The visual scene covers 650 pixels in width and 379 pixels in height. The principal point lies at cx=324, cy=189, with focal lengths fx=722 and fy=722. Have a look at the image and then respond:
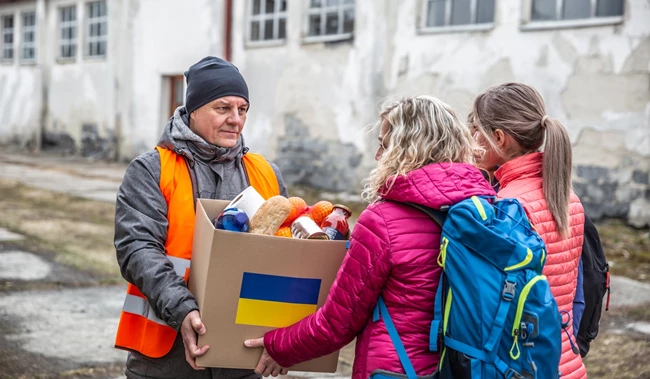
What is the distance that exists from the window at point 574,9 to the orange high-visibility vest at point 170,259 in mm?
7732

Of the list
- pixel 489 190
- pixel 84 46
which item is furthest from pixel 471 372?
pixel 84 46

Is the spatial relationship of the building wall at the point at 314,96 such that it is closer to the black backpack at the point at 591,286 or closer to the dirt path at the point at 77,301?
the dirt path at the point at 77,301

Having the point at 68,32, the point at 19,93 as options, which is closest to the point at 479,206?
the point at 68,32

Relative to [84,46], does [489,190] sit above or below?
below

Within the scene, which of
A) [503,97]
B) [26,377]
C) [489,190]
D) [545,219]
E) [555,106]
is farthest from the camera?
[555,106]

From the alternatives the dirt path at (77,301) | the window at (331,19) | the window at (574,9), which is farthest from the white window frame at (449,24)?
the dirt path at (77,301)

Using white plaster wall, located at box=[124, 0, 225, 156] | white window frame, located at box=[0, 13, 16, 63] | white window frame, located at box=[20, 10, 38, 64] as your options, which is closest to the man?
white plaster wall, located at box=[124, 0, 225, 156]

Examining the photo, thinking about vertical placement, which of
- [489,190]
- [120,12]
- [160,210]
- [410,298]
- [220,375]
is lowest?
[220,375]

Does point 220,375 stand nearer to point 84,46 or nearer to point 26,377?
point 26,377

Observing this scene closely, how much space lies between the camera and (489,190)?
200 centimetres

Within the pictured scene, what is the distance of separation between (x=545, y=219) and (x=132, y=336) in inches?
53.8

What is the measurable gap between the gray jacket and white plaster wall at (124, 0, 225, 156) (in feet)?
37.9

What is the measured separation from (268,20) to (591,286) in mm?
11157

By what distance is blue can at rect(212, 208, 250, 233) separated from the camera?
2113 millimetres
